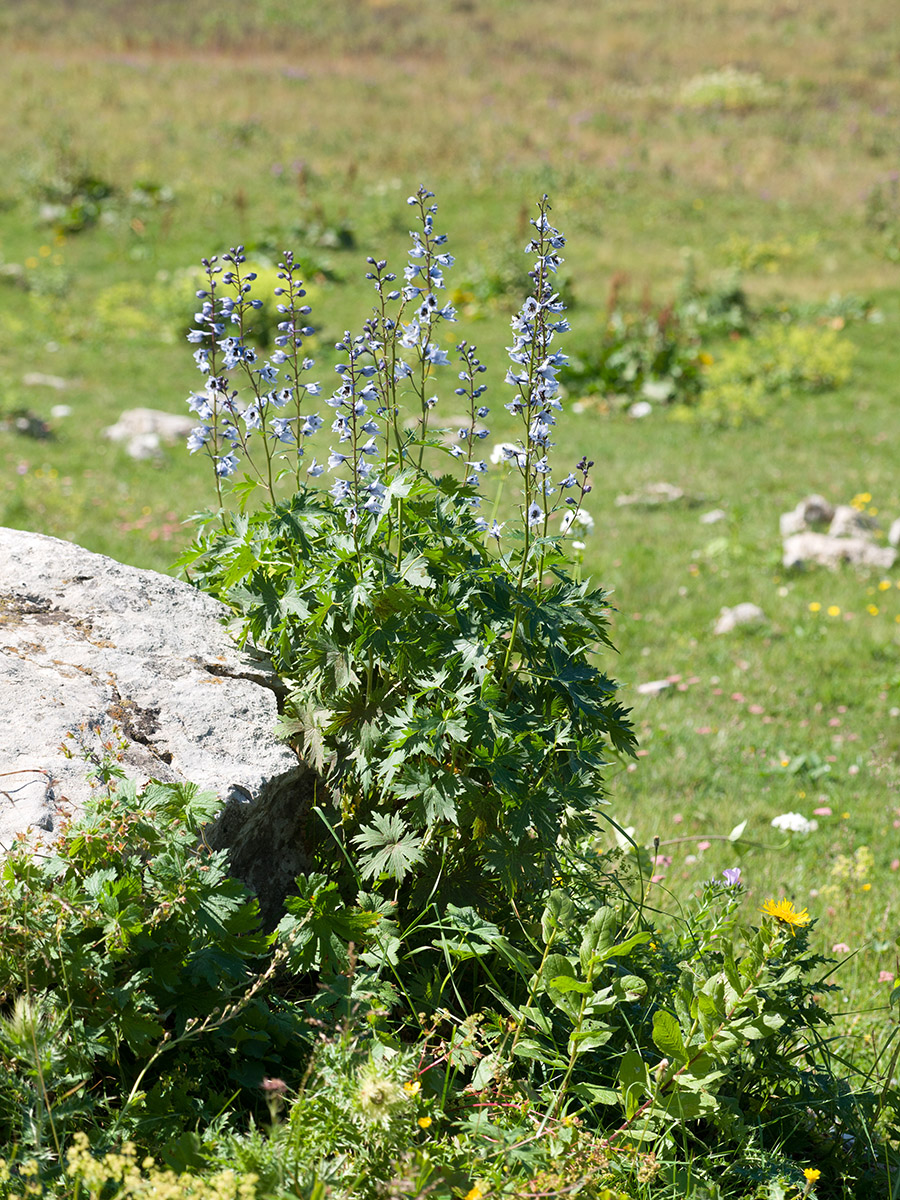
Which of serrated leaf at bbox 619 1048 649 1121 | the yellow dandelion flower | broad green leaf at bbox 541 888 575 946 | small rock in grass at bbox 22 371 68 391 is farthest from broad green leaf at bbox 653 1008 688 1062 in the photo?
small rock in grass at bbox 22 371 68 391

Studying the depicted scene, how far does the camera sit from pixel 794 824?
4.27 m

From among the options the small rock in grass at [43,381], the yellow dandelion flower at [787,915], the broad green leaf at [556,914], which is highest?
the broad green leaf at [556,914]

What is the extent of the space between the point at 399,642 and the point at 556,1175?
126 centimetres

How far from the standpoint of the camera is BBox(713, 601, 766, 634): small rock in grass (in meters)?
6.85

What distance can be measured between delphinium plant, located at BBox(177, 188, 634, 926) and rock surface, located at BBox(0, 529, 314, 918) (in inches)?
5.8

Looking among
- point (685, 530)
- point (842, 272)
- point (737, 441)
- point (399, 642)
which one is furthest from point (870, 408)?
point (399, 642)

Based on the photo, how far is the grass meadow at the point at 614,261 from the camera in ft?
16.9

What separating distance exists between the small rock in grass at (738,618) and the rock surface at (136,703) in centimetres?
456

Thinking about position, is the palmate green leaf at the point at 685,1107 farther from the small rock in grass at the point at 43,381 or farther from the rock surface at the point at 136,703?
the small rock in grass at the point at 43,381

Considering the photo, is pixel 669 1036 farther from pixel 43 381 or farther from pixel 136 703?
pixel 43 381

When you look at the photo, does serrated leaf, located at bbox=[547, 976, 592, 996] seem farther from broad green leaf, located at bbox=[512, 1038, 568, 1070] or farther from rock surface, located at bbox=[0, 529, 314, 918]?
rock surface, located at bbox=[0, 529, 314, 918]

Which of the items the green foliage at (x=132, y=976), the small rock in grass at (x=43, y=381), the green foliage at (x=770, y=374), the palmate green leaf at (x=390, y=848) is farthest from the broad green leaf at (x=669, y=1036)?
the small rock in grass at (x=43, y=381)

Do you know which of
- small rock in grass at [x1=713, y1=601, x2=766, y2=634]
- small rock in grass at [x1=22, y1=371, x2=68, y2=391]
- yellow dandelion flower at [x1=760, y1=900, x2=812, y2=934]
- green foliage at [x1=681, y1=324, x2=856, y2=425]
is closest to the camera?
yellow dandelion flower at [x1=760, y1=900, x2=812, y2=934]

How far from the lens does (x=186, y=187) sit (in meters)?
19.5
